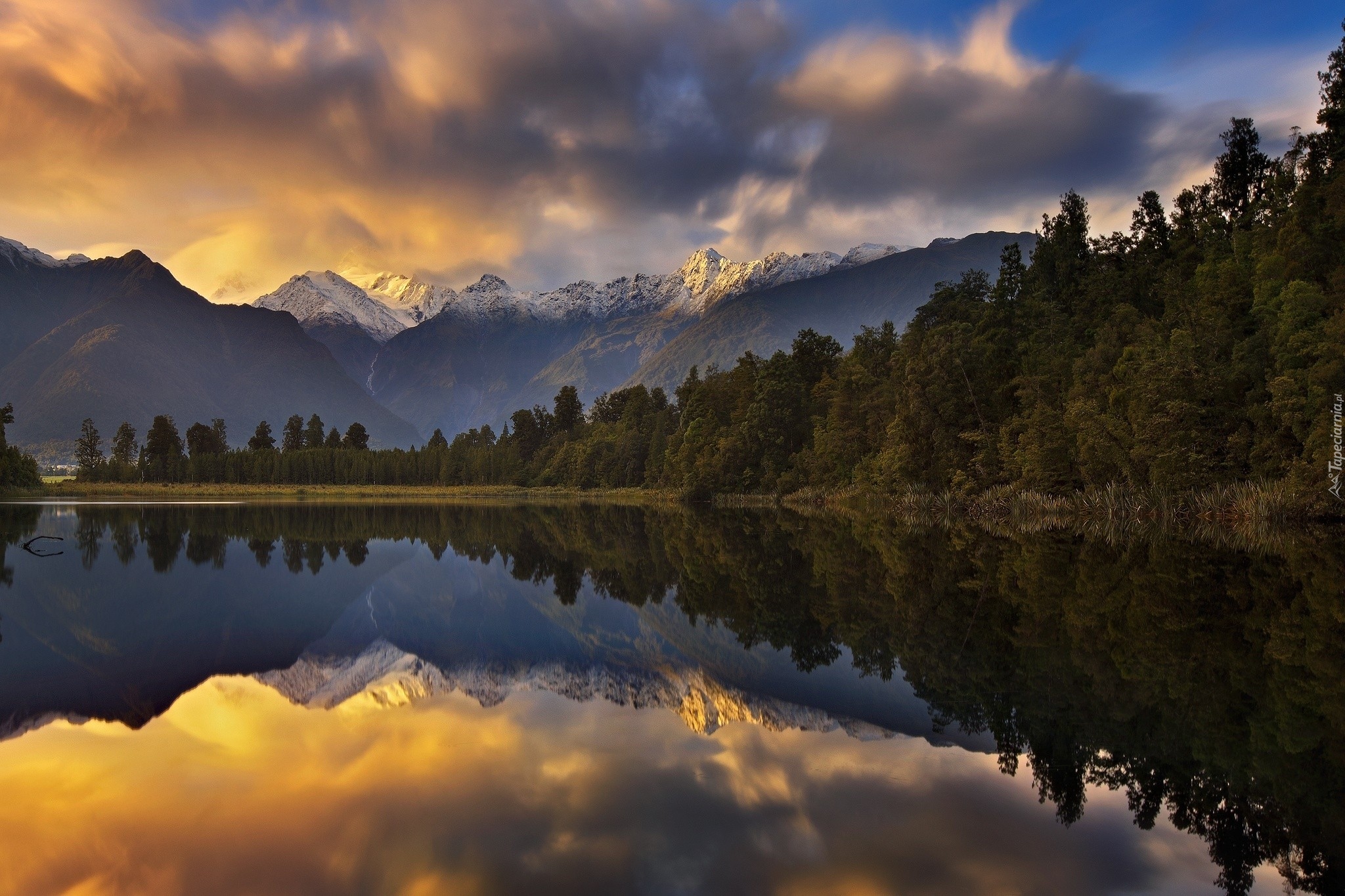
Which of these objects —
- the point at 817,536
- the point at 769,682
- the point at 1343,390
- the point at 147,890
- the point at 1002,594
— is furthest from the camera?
the point at 817,536

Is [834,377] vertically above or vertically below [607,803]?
above

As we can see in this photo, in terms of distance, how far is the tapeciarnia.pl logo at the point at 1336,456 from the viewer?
1602 inches

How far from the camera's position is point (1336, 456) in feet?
134

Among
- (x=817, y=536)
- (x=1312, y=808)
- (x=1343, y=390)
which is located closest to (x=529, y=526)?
(x=817, y=536)

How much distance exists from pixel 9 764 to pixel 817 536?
40.5m

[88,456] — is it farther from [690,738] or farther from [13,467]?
[690,738]

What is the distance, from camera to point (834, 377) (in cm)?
11119

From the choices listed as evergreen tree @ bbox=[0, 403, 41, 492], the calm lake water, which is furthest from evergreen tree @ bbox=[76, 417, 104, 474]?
the calm lake water

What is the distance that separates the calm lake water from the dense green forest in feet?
82.8

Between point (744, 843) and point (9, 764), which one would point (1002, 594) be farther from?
point (9, 764)

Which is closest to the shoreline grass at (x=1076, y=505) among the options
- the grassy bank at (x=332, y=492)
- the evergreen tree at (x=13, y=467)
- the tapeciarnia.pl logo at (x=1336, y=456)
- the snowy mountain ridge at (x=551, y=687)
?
the tapeciarnia.pl logo at (x=1336, y=456)

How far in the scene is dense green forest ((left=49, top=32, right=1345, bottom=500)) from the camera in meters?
48.1

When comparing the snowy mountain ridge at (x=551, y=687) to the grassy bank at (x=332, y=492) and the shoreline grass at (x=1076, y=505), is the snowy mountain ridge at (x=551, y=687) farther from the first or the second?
the grassy bank at (x=332, y=492)

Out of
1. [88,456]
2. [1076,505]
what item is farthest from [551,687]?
[88,456]
